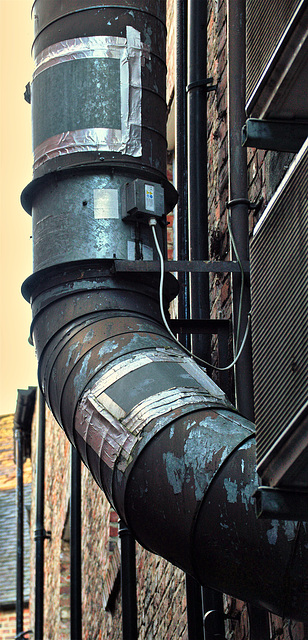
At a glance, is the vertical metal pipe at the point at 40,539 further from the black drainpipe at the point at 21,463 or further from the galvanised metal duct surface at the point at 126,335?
the galvanised metal duct surface at the point at 126,335

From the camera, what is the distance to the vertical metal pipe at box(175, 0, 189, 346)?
4230mm

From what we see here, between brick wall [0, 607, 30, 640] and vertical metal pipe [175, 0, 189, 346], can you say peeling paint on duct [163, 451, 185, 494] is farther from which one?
brick wall [0, 607, 30, 640]

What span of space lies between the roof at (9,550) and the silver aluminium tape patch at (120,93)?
431 inches

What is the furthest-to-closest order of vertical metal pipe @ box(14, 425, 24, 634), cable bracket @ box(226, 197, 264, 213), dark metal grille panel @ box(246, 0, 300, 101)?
vertical metal pipe @ box(14, 425, 24, 634)
cable bracket @ box(226, 197, 264, 213)
dark metal grille panel @ box(246, 0, 300, 101)

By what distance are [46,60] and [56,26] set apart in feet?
0.47

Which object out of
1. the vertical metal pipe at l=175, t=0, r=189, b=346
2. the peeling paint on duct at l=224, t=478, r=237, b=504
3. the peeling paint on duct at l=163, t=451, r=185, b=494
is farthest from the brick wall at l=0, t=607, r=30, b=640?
the peeling paint on duct at l=224, t=478, r=237, b=504

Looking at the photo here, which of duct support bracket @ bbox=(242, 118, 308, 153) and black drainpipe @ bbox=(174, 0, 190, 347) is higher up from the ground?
black drainpipe @ bbox=(174, 0, 190, 347)

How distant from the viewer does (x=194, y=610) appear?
3623 millimetres

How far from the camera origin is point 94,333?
10.2ft

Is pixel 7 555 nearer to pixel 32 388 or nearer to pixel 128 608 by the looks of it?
pixel 32 388

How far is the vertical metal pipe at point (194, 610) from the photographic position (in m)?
3.58

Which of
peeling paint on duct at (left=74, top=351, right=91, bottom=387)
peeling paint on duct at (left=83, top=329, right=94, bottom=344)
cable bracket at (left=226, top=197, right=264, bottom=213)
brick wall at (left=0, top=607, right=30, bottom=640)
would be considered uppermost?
cable bracket at (left=226, top=197, right=264, bottom=213)

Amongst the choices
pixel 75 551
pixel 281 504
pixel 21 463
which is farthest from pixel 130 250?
pixel 21 463

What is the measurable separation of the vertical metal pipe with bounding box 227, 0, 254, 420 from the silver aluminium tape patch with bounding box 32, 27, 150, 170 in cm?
40
